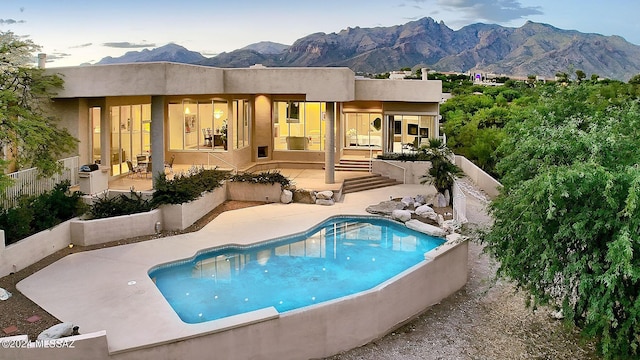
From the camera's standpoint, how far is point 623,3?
10300 cm

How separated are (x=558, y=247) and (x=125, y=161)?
17.7m

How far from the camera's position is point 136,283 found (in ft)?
40.1

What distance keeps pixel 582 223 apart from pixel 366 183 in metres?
16.2

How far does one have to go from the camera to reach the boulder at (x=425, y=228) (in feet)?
54.5

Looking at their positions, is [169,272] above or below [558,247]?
below

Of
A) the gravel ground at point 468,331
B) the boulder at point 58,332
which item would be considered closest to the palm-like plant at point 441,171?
the gravel ground at point 468,331

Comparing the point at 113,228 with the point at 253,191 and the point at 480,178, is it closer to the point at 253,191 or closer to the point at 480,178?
the point at 253,191

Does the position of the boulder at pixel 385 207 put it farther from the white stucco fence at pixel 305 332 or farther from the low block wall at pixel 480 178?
the white stucco fence at pixel 305 332

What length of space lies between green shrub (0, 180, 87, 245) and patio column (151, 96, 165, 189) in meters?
3.00

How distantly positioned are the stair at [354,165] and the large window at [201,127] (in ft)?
18.6

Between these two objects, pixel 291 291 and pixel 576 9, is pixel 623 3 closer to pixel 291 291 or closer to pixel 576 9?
pixel 576 9

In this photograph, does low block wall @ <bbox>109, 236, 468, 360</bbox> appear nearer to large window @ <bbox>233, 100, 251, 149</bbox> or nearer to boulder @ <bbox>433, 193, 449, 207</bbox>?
boulder @ <bbox>433, 193, 449, 207</bbox>

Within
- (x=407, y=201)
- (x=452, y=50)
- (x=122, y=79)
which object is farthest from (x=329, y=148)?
(x=452, y=50)

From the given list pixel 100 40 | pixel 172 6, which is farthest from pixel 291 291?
pixel 172 6
